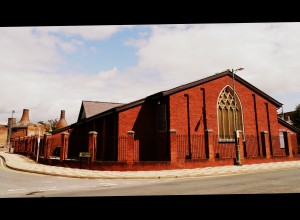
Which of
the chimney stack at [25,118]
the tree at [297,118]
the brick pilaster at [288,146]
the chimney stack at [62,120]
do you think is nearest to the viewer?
the brick pilaster at [288,146]

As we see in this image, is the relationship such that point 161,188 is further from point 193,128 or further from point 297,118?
point 297,118

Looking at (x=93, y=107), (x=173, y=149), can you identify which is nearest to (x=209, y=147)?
(x=173, y=149)

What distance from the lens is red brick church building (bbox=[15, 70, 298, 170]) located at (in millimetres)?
18234

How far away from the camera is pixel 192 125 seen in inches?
820

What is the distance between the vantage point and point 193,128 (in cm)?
2084

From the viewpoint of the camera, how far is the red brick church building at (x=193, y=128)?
59.8ft

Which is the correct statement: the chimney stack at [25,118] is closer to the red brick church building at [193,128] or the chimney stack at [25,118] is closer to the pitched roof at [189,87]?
the red brick church building at [193,128]

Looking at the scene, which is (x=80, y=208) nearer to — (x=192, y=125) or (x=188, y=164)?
(x=188, y=164)

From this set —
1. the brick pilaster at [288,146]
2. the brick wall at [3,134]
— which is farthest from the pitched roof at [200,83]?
the brick wall at [3,134]

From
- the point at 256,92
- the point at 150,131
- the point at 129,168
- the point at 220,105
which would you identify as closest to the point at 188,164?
the point at 129,168
